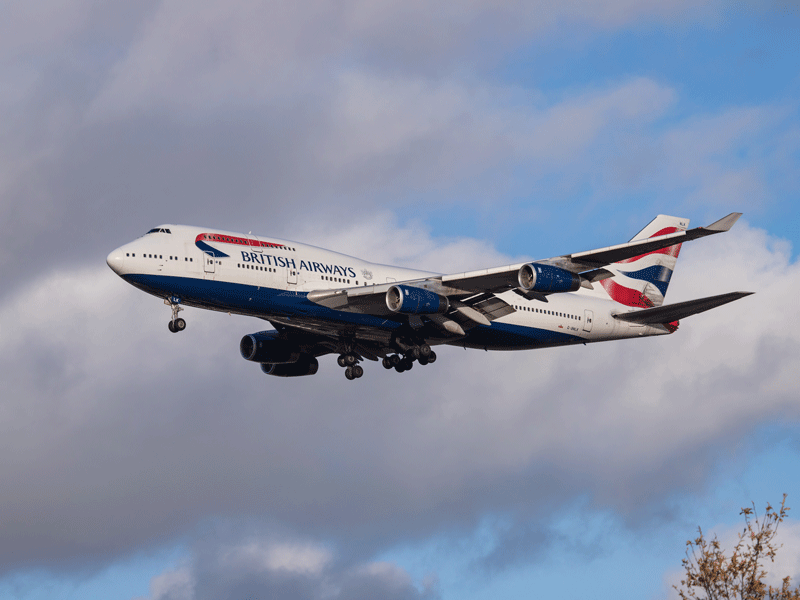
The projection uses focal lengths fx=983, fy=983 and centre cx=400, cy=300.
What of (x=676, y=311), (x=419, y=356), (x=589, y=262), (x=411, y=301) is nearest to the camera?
(x=589, y=262)

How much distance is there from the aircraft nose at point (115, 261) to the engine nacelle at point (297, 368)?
16.0 metres

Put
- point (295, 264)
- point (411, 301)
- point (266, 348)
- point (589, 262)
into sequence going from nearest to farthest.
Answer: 1. point (589, 262)
2. point (411, 301)
3. point (295, 264)
4. point (266, 348)

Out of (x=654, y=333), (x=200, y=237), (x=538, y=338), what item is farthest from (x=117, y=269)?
(x=654, y=333)

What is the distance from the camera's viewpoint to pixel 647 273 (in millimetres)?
62469

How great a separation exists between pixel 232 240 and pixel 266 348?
1123 cm

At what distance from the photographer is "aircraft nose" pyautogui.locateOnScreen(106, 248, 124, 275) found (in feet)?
151

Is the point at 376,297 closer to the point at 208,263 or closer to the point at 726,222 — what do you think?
the point at 208,263

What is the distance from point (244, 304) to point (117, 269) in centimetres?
610

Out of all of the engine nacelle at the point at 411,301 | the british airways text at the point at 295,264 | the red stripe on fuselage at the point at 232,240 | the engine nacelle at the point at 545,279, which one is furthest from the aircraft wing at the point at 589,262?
the red stripe on fuselage at the point at 232,240

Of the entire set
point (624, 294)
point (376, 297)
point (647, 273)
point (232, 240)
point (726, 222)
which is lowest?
point (726, 222)

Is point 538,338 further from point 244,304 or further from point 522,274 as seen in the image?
point 244,304

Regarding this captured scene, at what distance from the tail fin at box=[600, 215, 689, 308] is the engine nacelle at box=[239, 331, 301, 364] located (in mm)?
19704

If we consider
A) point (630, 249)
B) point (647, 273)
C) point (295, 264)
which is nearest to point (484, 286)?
point (630, 249)

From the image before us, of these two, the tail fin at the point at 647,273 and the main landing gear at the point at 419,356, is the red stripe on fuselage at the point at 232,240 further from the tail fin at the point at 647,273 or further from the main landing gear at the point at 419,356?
the tail fin at the point at 647,273
